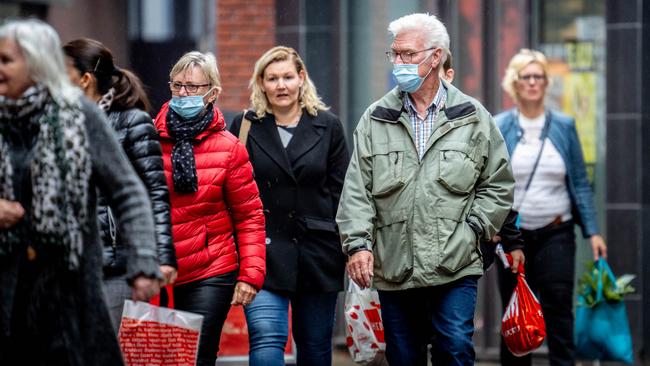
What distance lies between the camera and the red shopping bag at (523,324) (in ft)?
23.4

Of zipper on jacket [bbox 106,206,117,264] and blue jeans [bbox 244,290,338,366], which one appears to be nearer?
zipper on jacket [bbox 106,206,117,264]

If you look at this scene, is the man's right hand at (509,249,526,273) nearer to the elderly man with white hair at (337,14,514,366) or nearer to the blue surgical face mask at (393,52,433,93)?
the elderly man with white hair at (337,14,514,366)

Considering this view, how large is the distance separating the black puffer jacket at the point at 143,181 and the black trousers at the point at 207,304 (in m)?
0.66

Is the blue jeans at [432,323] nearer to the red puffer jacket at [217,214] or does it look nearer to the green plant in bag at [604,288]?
the red puffer jacket at [217,214]

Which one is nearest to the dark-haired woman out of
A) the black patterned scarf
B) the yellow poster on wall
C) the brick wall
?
the black patterned scarf

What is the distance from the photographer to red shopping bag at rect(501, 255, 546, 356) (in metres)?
7.12

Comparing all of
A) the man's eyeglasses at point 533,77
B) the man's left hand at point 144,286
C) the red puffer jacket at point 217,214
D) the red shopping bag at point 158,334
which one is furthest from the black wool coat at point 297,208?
the man's left hand at point 144,286

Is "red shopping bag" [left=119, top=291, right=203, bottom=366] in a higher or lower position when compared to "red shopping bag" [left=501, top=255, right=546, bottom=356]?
higher

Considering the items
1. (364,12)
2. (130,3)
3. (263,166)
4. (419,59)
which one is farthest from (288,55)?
(130,3)

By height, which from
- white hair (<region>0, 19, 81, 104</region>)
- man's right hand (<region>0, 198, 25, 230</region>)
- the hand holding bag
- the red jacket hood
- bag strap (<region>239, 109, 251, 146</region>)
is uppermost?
white hair (<region>0, 19, 81, 104</region>)

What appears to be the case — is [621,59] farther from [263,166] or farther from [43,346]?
[43,346]

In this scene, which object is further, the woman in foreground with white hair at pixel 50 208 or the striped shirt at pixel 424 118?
the striped shirt at pixel 424 118

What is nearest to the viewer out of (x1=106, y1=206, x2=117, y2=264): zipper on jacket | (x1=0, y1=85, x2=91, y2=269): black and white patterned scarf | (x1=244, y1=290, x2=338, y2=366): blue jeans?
(x1=0, y1=85, x2=91, y2=269): black and white patterned scarf

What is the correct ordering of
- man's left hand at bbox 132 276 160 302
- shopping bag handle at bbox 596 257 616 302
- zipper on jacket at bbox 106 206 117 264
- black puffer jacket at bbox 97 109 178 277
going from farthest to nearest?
shopping bag handle at bbox 596 257 616 302, zipper on jacket at bbox 106 206 117 264, black puffer jacket at bbox 97 109 178 277, man's left hand at bbox 132 276 160 302
